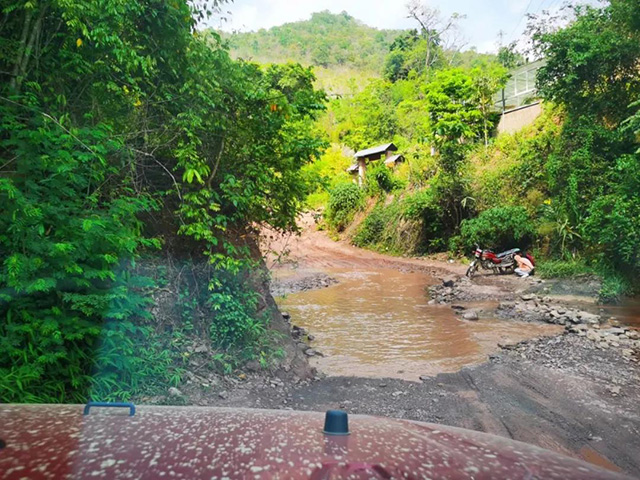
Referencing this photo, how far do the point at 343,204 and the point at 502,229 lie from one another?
13.7 m

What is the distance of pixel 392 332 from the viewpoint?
357 inches

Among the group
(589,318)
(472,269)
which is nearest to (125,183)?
(589,318)

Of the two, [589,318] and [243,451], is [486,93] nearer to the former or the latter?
[589,318]

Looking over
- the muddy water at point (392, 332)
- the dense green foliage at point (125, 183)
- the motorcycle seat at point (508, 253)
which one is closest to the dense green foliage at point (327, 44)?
the motorcycle seat at point (508, 253)

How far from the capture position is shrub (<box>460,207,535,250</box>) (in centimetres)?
1593

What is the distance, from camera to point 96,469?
1.03m

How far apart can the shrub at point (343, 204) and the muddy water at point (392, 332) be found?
1444 cm

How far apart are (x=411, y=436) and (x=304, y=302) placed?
448 inches

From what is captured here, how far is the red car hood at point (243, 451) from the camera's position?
1040 millimetres

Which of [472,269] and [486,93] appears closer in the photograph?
[472,269]

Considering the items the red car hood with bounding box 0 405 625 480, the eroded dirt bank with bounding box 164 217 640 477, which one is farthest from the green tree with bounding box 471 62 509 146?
the red car hood with bounding box 0 405 625 480

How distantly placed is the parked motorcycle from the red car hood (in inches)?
583

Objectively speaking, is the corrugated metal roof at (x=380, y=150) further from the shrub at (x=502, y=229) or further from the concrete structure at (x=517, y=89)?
the shrub at (x=502, y=229)

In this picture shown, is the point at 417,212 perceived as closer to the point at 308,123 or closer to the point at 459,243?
the point at 459,243
